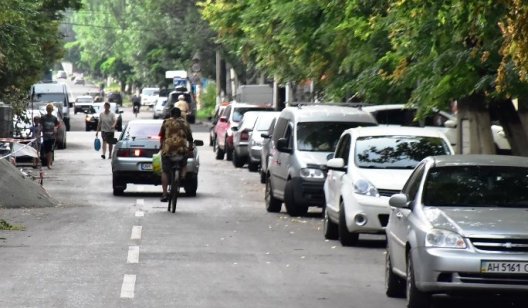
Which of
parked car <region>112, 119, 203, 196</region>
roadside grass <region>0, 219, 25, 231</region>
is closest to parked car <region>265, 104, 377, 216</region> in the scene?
parked car <region>112, 119, 203, 196</region>

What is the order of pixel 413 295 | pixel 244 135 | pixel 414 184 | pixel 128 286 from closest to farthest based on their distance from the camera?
pixel 413 295 < pixel 414 184 < pixel 128 286 < pixel 244 135

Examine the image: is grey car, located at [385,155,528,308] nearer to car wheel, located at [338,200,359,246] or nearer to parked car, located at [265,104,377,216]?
car wheel, located at [338,200,359,246]

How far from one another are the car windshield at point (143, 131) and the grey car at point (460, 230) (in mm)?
15520

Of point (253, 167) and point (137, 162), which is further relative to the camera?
point (253, 167)

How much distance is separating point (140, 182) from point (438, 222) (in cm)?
1658

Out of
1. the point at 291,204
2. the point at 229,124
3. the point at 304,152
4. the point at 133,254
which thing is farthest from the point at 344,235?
the point at 229,124

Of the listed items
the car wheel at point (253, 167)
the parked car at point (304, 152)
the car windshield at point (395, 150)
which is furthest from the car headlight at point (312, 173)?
the car wheel at point (253, 167)

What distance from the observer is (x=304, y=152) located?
80.0 feet

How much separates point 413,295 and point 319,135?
40.1 ft

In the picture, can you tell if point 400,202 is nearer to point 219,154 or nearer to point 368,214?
point 368,214

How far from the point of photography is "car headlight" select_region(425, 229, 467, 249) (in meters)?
12.5

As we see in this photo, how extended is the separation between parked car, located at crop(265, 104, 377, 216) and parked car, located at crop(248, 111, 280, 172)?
12230 millimetres

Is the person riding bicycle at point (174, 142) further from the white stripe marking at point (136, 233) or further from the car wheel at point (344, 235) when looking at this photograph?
the car wheel at point (344, 235)

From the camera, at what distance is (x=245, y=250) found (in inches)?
731
